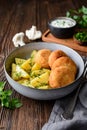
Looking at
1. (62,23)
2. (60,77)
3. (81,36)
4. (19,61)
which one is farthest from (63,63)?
(62,23)

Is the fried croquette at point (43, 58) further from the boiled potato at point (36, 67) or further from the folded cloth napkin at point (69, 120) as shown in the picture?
the folded cloth napkin at point (69, 120)

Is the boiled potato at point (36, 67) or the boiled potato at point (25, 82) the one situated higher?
the boiled potato at point (25, 82)

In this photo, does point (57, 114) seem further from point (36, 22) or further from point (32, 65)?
point (36, 22)

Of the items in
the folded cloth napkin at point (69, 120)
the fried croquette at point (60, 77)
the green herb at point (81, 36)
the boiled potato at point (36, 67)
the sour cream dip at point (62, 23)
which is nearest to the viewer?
the folded cloth napkin at point (69, 120)

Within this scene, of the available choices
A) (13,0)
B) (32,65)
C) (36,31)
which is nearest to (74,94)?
(32,65)

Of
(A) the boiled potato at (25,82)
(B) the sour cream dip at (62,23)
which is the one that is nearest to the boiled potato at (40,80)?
(A) the boiled potato at (25,82)
